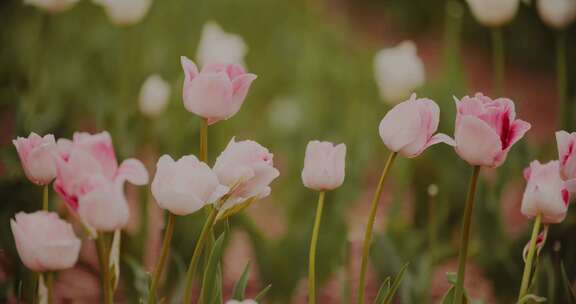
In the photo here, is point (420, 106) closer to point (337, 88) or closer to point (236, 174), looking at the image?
point (236, 174)

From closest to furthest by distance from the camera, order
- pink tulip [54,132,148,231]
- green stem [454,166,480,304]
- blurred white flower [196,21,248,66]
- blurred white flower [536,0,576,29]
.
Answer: pink tulip [54,132,148,231] → green stem [454,166,480,304] → blurred white flower [536,0,576,29] → blurred white flower [196,21,248,66]

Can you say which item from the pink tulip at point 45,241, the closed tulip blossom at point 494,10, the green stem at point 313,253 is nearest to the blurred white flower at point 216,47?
the closed tulip blossom at point 494,10

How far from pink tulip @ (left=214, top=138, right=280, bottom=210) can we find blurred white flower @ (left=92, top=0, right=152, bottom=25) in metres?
0.87

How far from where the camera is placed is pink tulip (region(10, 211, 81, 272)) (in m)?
0.64

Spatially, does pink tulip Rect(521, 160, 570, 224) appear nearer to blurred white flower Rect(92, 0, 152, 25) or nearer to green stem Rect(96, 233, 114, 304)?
green stem Rect(96, 233, 114, 304)

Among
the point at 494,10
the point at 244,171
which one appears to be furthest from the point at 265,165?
the point at 494,10

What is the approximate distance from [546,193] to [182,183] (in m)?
0.36

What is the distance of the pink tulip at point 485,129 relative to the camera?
68 cm

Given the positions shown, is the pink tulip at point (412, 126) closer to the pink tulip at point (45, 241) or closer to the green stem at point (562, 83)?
Answer: the pink tulip at point (45, 241)

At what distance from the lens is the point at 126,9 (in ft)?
4.92

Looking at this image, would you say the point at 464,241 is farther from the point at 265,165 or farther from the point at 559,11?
the point at 559,11

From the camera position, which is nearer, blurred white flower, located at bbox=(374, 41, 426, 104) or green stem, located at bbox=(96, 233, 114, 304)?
green stem, located at bbox=(96, 233, 114, 304)

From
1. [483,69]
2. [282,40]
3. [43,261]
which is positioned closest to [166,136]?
[43,261]

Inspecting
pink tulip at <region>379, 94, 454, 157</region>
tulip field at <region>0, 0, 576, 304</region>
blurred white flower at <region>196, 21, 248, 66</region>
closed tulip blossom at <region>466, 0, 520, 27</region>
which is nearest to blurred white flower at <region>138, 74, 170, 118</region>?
tulip field at <region>0, 0, 576, 304</region>
